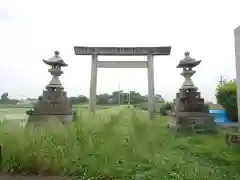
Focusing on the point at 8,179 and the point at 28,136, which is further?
the point at 28,136

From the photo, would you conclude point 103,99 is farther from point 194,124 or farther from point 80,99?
point 194,124

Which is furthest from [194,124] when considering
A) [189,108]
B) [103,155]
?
[103,155]

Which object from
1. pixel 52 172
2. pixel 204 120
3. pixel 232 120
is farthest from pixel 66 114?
pixel 232 120

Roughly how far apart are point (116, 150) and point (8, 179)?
1.09 m

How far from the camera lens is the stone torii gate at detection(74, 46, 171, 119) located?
28.2ft

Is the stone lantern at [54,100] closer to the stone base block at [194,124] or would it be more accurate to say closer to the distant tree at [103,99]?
the distant tree at [103,99]

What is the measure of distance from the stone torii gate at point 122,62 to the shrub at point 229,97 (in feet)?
8.47

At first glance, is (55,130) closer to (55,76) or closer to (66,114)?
(66,114)

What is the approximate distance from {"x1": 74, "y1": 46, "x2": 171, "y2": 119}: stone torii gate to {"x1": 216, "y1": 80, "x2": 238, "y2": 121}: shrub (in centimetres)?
258

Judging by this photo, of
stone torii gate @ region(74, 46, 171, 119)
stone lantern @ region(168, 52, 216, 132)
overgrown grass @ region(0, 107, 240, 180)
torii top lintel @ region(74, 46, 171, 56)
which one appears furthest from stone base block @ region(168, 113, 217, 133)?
overgrown grass @ region(0, 107, 240, 180)

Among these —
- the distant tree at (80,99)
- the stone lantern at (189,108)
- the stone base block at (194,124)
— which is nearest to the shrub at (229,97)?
the stone lantern at (189,108)

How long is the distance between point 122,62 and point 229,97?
156 inches

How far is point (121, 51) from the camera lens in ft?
28.2

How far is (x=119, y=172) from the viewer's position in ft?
8.50
